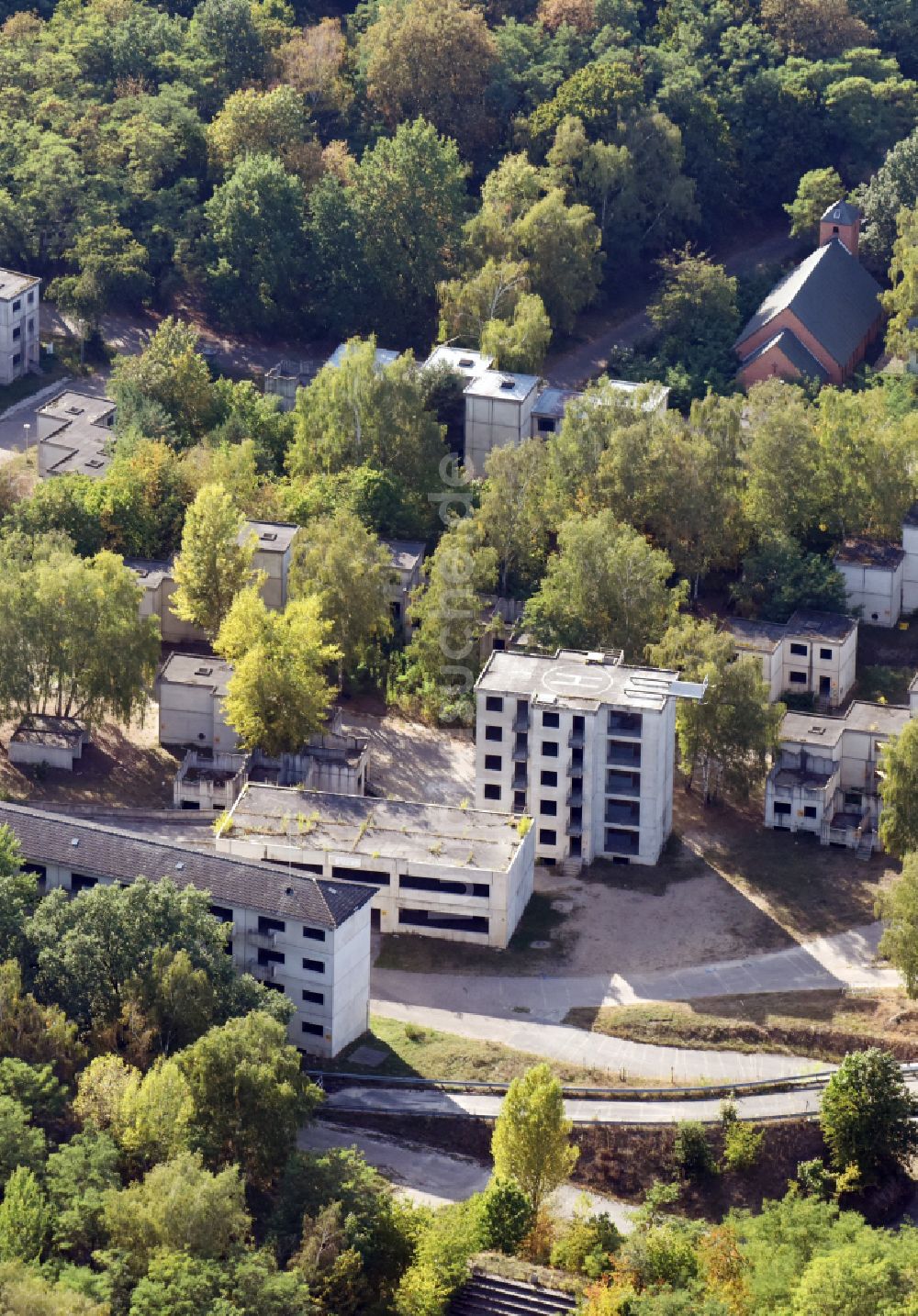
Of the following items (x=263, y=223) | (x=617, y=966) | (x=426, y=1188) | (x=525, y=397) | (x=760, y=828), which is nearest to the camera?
(x=426, y=1188)

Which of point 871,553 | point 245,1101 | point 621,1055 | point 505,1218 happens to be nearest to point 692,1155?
point 621,1055

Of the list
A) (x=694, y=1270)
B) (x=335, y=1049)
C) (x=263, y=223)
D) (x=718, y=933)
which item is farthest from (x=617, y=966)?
(x=263, y=223)

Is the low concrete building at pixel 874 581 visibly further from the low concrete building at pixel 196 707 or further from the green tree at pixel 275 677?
the low concrete building at pixel 196 707

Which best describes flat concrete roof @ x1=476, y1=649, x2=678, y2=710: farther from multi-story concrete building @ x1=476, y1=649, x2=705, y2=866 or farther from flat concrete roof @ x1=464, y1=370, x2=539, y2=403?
flat concrete roof @ x1=464, y1=370, x2=539, y2=403

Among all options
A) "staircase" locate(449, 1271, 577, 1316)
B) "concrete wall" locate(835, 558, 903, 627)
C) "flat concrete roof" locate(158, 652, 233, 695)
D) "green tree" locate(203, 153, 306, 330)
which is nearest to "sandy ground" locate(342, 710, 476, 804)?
"flat concrete roof" locate(158, 652, 233, 695)

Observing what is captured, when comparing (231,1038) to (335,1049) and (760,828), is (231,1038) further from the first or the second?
(760,828)
